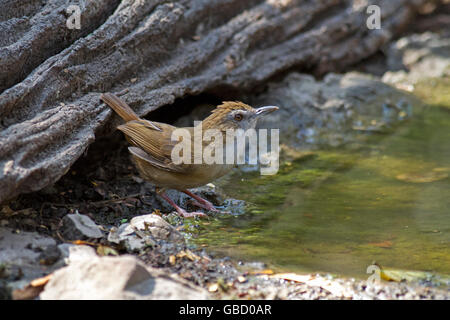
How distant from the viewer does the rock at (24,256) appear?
3602 millimetres

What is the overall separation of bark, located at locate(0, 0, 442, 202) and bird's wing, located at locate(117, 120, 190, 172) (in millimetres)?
277

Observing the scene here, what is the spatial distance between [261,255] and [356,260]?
2.39 feet

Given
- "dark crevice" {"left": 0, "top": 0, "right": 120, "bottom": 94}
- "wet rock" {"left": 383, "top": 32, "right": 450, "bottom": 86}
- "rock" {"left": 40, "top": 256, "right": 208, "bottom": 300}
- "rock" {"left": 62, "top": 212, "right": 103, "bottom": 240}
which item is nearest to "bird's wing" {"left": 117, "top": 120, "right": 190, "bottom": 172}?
"dark crevice" {"left": 0, "top": 0, "right": 120, "bottom": 94}

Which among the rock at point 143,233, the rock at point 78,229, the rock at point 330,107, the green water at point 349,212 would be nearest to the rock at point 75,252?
the rock at point 78,229

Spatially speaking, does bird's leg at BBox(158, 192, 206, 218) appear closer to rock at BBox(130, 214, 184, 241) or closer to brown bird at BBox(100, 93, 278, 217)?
brown bird at BBox(100, 93, 278, 217)

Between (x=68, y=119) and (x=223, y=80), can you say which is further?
(x=223, y=80)

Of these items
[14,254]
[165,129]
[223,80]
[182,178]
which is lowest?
[14,254]

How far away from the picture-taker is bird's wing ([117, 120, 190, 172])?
5.15 meters

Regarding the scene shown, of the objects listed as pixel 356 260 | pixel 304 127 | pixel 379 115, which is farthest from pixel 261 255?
pixel 379 115

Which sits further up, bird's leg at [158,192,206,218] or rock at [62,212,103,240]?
rock at [62,212,103,240]

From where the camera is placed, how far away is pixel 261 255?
14.1 ft

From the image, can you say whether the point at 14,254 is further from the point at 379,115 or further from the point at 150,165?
the point at 379,115

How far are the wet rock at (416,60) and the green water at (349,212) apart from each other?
8.27ft

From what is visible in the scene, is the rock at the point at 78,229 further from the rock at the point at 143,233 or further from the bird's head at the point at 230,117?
the bird's head at the point at 230,117
